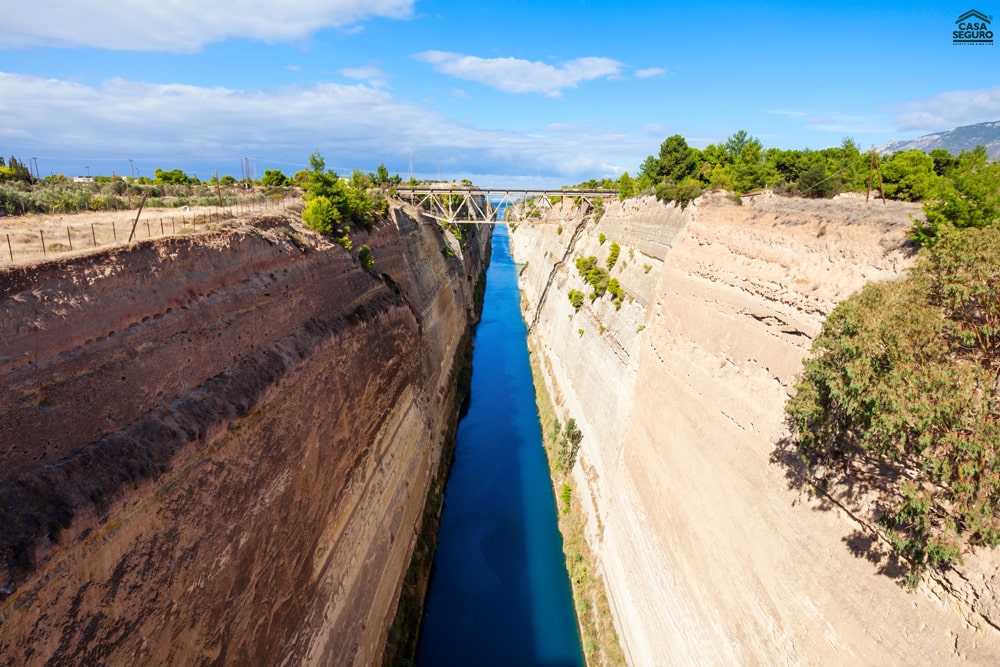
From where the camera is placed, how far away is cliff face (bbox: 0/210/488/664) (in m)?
6.02

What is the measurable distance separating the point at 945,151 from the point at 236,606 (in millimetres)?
30159

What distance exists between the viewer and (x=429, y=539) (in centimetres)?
1692

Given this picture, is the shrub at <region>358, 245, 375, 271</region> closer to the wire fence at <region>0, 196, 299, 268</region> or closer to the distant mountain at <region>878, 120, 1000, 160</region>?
the wire fence at <region>0, 196, 299, 268</region>

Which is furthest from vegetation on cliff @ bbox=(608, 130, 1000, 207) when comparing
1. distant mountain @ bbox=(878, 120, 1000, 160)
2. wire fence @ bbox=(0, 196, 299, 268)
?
distant mountain @ bbox=(878, 120, 1000, 160)

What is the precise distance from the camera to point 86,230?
10.8 m

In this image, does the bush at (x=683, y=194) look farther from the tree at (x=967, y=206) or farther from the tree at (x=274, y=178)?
the tree at (x=274, y=178)

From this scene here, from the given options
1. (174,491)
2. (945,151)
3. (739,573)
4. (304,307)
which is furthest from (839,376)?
(945,151)

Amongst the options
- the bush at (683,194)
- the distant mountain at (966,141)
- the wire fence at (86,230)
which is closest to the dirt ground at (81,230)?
the wire fence at (86,230)

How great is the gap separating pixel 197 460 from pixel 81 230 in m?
6.32

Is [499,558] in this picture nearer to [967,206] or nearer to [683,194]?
[683,194]

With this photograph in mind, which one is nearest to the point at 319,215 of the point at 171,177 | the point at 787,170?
the point at 171,177

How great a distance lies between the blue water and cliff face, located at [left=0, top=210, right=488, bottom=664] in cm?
213

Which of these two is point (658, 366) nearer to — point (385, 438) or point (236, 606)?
point (385, 438)

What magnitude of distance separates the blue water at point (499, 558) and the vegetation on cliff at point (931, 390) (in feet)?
34.0
